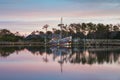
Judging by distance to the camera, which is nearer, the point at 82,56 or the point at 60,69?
the point at 60,69

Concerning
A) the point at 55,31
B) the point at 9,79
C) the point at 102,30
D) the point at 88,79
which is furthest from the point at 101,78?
the point at 55,31

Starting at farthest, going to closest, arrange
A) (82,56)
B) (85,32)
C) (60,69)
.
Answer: (85,32) → (82,56) → (60,69)

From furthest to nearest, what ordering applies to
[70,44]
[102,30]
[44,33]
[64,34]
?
[44,33]
[64,34]
[102,30]
[70,44]

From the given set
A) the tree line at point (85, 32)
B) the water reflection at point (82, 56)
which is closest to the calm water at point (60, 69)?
the water reflection at point (82, 56)

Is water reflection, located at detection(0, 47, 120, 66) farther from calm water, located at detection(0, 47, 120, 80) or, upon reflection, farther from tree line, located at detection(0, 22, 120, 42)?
tree line, located at detection(0, 22, 120, 42)

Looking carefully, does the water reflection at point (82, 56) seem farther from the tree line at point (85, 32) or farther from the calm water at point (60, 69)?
the tree line at point (85, 32)

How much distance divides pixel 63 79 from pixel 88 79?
1.16 meters

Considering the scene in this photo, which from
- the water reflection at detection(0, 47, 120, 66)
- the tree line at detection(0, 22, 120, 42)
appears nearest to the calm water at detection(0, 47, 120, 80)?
the water reflection at detection(0, 47, 120, 66)

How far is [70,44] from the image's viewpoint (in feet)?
237

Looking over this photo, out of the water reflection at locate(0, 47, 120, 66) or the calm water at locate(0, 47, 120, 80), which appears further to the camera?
the water reflection at locate(0, 47, 120, 66)

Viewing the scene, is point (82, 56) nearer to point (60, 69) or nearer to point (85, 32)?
point (60, 69)

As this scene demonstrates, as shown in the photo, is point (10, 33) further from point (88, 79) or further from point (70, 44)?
point (88, 79)

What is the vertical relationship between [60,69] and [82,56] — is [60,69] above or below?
above

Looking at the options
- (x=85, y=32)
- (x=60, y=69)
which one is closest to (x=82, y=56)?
(x=60, y=69)
